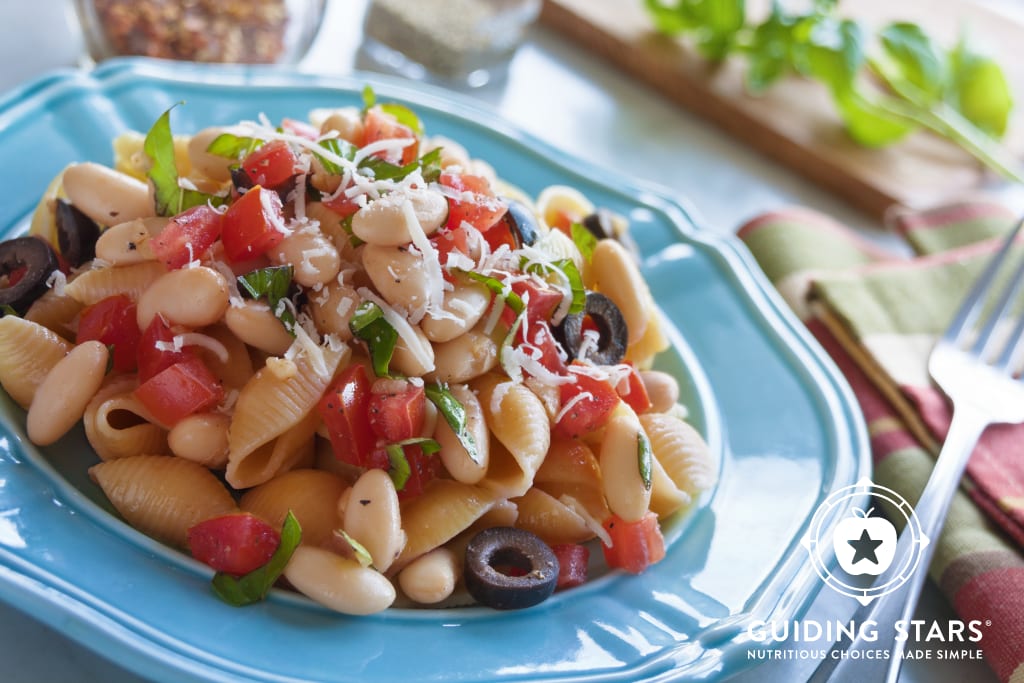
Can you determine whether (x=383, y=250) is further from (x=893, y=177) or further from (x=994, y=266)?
(x=893, y=177)

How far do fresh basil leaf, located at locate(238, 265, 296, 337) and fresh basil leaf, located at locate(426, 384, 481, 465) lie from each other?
273mm

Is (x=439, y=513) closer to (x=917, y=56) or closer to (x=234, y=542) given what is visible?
(x=234, y=542)

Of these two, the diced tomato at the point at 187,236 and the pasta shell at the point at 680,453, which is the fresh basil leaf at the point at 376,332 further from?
the pasta shell at the point at 680,453

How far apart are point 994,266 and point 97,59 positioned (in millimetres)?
2554

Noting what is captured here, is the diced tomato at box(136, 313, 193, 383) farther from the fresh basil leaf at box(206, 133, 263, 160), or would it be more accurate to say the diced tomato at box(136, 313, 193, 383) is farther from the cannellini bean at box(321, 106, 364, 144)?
the cannellini bean at box(321, 106, 364, 144)

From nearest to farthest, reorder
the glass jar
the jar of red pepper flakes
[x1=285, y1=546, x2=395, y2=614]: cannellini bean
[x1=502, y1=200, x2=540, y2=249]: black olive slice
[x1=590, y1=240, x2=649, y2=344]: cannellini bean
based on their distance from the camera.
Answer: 1. [x1=285, y1=546, x2=395, y2=614]: cannellini bean
2. [x1=502, y1=200, x2=540, y2=249]: black olive slice
3. [x1=590, y1=240, x2=649, y2=344]: cannellini bean
4. the jar of red pepper flakes
5. the glass jar

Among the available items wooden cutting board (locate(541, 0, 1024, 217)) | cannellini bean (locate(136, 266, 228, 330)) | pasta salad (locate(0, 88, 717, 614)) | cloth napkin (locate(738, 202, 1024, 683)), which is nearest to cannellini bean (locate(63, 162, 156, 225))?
pasta salad (locate(0, 88, 717, 614))

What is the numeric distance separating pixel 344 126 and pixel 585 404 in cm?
78

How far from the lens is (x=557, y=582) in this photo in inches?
69.5

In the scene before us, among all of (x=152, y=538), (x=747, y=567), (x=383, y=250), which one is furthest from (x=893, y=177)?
(x=152, y=538)

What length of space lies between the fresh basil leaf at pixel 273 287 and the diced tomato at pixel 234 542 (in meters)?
0.35

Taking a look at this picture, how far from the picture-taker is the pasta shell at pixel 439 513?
171 cm

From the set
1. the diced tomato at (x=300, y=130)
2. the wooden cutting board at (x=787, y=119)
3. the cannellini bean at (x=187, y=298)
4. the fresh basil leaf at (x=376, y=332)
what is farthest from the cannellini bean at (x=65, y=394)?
the wooden cutting board at (x=787, y=119)

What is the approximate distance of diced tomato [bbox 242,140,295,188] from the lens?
1.91 m
